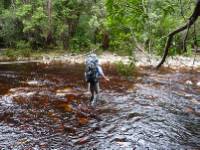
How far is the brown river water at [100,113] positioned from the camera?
9.32m

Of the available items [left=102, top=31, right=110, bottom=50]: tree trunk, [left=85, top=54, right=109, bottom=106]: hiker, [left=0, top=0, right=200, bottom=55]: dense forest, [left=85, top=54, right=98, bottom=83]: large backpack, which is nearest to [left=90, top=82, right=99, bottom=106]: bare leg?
[left=85, top=54, right=109, bottom=106]: hiker

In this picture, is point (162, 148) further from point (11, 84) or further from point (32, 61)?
point (32, 61)

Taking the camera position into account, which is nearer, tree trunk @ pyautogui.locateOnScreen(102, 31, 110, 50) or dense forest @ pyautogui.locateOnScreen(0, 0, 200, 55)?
dense forest @ pyautogui.locateOnScreen(0, 0, 200, 55)

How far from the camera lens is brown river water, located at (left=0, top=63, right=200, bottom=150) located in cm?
932

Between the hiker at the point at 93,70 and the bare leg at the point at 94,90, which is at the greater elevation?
the hiker at the point at 93,70

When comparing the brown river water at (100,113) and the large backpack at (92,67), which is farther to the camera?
the large backpack at (92,67)

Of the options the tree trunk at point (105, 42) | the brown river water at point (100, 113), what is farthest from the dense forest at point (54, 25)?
the brown river water at point (100, 113)

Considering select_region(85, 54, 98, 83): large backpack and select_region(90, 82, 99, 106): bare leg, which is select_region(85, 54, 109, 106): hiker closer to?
select_region(85, 54, 98, 83): large backpack

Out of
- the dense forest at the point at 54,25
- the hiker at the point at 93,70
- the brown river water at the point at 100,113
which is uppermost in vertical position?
the dense forest at the point at 54,25

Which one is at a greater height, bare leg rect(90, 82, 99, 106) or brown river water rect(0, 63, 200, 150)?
bare leg rect(90, 82, 99, 106)

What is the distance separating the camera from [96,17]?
29.1 meters

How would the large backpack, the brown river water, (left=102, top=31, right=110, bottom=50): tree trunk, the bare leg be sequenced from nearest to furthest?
the brown river water, the large backpack, the bare leg, (left=102, top=31, right=110, bottom=50): tree trunk

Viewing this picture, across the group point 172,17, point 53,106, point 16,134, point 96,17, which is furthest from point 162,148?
point 96,17

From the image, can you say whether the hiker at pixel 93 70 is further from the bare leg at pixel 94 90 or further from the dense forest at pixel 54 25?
the dense forest at pixel 54 25
